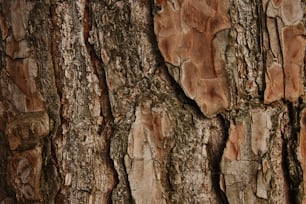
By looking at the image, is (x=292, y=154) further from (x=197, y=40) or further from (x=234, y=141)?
(x=197, y=40)

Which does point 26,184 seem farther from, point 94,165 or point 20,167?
point 94,165

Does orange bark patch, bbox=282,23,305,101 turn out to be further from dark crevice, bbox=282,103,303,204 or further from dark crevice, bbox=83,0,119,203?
dark crevice, bbox=83,0,119,203

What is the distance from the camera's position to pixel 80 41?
1099 millimetres

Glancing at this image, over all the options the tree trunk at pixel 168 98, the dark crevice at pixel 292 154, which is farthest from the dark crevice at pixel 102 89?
the dark crevice at pixel 292 154

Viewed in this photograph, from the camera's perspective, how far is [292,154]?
1087 mm

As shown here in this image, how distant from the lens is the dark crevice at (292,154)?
3.56ft

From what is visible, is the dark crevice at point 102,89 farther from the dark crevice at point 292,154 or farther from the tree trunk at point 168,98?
the dark crevice at point 292,154

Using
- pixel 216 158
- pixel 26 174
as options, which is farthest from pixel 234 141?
pixel 26 174

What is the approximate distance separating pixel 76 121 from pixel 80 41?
0.50 feet

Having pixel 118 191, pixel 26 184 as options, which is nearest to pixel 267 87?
pixel 118 191

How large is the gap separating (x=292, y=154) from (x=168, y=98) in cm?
25

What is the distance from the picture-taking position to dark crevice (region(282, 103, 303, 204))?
3.56ft

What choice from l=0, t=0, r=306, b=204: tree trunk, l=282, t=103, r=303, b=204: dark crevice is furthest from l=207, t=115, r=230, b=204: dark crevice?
l=282, t=103, r=303, b=204: dark crevice

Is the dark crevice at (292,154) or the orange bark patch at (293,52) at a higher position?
the orange bark patch at (293,52)
